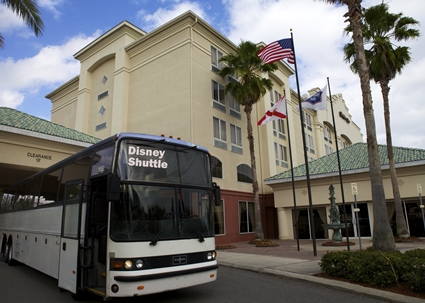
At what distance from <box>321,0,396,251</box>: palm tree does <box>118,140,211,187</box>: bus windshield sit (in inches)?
221

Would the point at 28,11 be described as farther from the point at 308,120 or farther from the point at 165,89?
the point at 308,120

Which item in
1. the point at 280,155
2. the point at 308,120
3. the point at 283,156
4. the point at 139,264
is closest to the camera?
the point at 139,264

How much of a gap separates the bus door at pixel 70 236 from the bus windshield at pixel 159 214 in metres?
1.46

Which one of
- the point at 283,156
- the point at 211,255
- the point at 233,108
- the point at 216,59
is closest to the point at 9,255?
the point at 211,255

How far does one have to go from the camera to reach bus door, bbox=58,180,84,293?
7.12 metres

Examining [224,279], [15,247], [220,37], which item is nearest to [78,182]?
[224,279]

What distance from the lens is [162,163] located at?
7.01 metres

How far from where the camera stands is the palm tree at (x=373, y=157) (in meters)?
9.67

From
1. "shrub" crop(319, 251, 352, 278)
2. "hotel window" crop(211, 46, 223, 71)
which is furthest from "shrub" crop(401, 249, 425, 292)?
"hotel window" crop(211, 46, 223, 71)

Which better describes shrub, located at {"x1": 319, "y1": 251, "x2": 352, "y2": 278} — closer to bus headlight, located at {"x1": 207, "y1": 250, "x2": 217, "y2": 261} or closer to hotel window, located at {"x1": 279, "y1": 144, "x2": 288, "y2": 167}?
bus headlight, located at {"x1": 207, "y1": 250, "x2": 217, "y2": 261}

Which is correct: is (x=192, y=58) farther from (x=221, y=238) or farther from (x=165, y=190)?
(x=165, y=190)

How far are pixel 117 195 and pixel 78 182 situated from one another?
7.16 feet

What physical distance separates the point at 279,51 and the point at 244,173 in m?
12.3

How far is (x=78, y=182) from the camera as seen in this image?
7645mm
